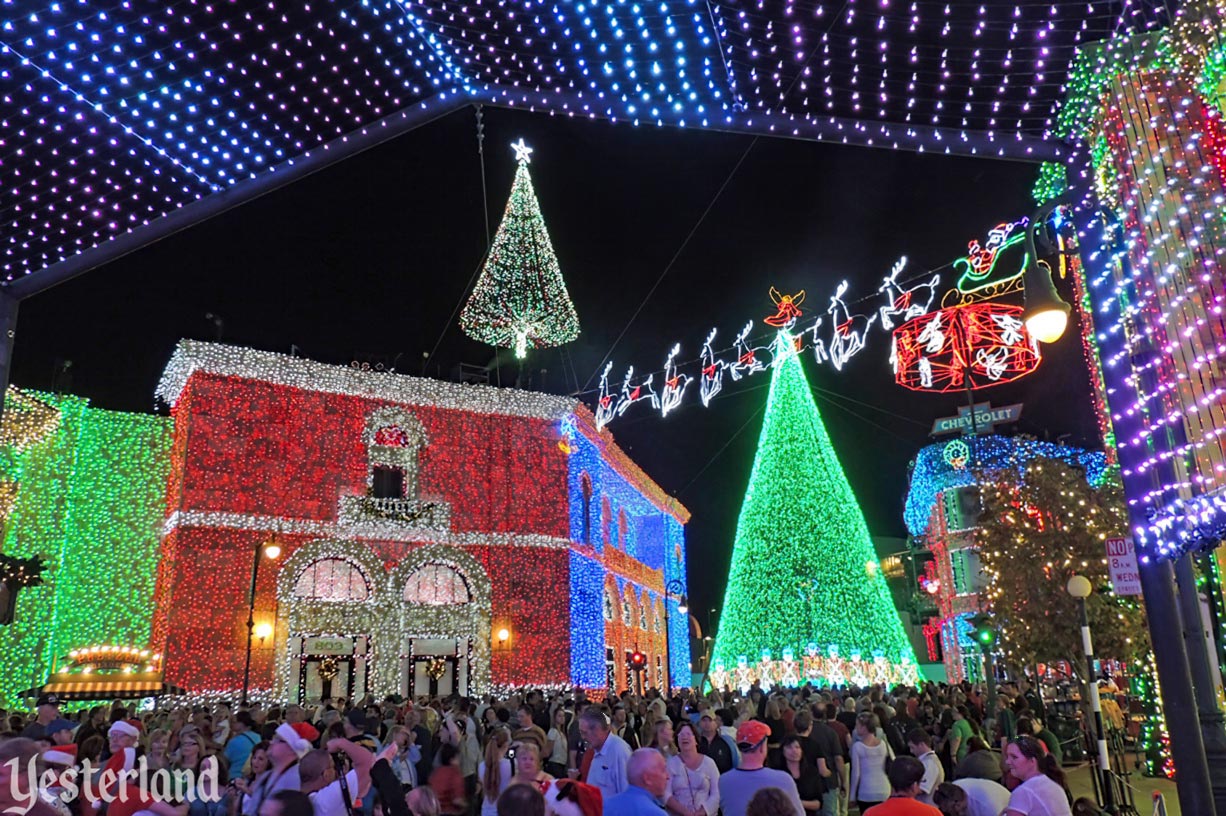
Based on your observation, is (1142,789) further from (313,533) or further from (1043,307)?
(313,533)

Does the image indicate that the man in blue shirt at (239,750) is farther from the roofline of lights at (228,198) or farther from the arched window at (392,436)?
the arched window at (392,436)

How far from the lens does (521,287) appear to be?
26.3 m

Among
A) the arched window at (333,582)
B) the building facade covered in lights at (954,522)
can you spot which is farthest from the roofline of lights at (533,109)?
the building facade covered in lights at (954,522)

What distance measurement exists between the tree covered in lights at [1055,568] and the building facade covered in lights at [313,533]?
42.1ft

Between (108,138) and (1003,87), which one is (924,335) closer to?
(1003,87)

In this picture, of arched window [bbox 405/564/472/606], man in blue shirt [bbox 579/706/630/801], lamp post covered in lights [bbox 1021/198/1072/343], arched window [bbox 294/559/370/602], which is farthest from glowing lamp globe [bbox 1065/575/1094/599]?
arched window [bbox 294/559/370/602]

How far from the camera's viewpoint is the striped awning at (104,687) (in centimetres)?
1902

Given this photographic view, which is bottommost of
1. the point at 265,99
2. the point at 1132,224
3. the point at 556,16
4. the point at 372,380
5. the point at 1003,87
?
the point at 1132,224

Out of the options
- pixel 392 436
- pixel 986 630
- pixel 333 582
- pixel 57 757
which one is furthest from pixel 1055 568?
pixel 333 582

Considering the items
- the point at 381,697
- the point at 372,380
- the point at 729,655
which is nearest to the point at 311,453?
the point at 372,380

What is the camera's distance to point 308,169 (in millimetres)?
8891

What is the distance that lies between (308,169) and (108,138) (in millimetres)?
1765

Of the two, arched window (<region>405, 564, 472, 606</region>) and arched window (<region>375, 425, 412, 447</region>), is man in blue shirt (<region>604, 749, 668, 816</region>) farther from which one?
arched window (<region>375, 425, 412, 447</region>)

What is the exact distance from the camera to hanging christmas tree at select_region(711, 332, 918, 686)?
25.6 meters
